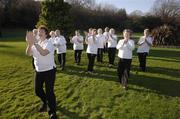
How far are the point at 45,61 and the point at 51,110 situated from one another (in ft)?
4.64

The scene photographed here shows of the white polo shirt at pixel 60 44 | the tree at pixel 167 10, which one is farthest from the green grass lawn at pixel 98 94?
the tree at pixel 167 10

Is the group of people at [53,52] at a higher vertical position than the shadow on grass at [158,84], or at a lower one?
higher

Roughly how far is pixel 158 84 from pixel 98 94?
258 centimetres

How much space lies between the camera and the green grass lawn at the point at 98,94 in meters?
9.43

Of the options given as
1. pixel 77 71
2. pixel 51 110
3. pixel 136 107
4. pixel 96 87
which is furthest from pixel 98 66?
pixel 51 110

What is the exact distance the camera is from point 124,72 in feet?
36.6

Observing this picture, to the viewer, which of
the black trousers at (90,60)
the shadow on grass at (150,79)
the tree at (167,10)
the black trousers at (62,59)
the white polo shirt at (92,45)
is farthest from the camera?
the tree at (167,10)

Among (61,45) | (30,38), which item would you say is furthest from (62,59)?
(30,38)

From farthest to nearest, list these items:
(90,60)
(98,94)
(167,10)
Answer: (167,10) < (90,60) < (98,94)

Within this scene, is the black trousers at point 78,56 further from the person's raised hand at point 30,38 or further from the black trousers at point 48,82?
the person's raised hand at point 30,38

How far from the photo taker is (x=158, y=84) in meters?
11.9

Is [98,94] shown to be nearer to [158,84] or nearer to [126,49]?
[126,49]

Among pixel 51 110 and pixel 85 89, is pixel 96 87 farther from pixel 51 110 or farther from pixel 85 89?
pixel 51 110

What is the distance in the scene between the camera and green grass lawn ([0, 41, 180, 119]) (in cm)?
943
